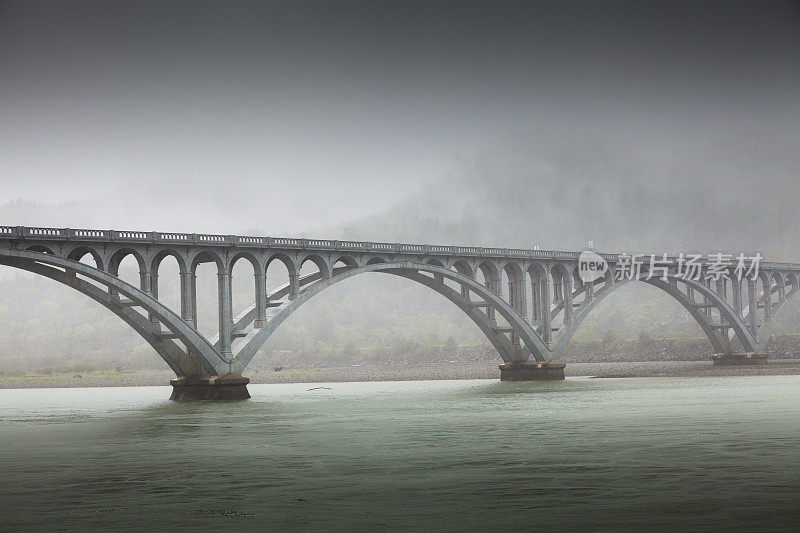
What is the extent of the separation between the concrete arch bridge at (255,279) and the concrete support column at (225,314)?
0.23ft

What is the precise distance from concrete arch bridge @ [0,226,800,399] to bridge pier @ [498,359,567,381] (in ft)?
0.31

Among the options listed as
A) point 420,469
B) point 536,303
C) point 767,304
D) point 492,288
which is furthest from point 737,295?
point 420,469

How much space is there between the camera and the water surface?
2148cm

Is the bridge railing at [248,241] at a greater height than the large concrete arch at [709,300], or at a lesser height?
greater

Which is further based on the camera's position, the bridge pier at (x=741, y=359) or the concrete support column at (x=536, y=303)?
the bridge pier at (x=741, y=359)

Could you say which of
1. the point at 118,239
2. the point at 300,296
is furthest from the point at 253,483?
the point at 300,296

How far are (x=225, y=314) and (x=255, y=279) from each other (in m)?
3.26

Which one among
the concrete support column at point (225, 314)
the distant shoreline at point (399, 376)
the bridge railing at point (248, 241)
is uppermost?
the bridge railing at point (248, 241)

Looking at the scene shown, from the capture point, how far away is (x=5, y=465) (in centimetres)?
3334

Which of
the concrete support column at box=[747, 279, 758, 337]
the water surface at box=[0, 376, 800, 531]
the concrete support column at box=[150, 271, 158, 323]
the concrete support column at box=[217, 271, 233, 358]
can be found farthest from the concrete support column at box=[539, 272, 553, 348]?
the concrete support column at box=[150, 271, 158, 323]

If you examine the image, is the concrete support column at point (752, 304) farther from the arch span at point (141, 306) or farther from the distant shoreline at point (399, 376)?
the arch span at point (141, 306)

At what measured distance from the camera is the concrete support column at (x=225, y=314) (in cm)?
6944

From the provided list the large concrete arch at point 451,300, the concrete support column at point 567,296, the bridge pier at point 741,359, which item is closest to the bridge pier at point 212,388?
the large concrete arch at point 451,300

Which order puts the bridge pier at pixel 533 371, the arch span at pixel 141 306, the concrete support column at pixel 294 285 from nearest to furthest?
the arch span at pixel 141 306
the concrete support column at pixel 294 285
the bridge pier at pixel 533 371
